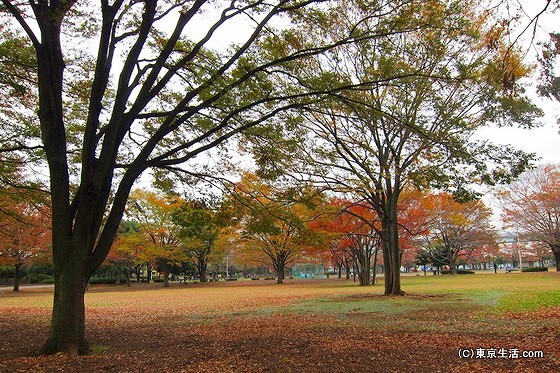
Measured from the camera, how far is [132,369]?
5566 mm

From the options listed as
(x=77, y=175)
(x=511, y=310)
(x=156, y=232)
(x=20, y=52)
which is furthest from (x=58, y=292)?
(x=156, y=232)

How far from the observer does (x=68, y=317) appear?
21.9 ft

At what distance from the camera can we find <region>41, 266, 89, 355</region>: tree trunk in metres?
6.58

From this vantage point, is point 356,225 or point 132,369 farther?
point 356,225

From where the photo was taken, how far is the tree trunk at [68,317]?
21.6ft

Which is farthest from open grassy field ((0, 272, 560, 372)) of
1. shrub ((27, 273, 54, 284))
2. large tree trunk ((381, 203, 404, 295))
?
shrub ((27, 273, 54, 284))

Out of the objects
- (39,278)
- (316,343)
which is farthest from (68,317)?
(39,278)

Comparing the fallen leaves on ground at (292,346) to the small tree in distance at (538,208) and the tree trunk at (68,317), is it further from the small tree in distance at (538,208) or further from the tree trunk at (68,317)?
the small tree in distance at (538,208)

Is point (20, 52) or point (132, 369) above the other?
point (20, 52)

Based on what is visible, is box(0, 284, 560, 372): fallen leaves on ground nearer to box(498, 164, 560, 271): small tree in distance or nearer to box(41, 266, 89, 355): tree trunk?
box(41, 266, 89, 355): tree trunk

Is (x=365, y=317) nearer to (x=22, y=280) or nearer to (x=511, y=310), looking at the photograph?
(x=511, y=310)

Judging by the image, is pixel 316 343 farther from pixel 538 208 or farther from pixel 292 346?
pixel 538 208

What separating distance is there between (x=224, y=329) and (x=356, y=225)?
1940 cm

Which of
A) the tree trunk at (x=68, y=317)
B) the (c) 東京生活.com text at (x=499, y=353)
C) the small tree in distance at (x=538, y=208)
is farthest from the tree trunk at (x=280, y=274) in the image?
the (c) 東京生活.com text at (x=499, y=353)
